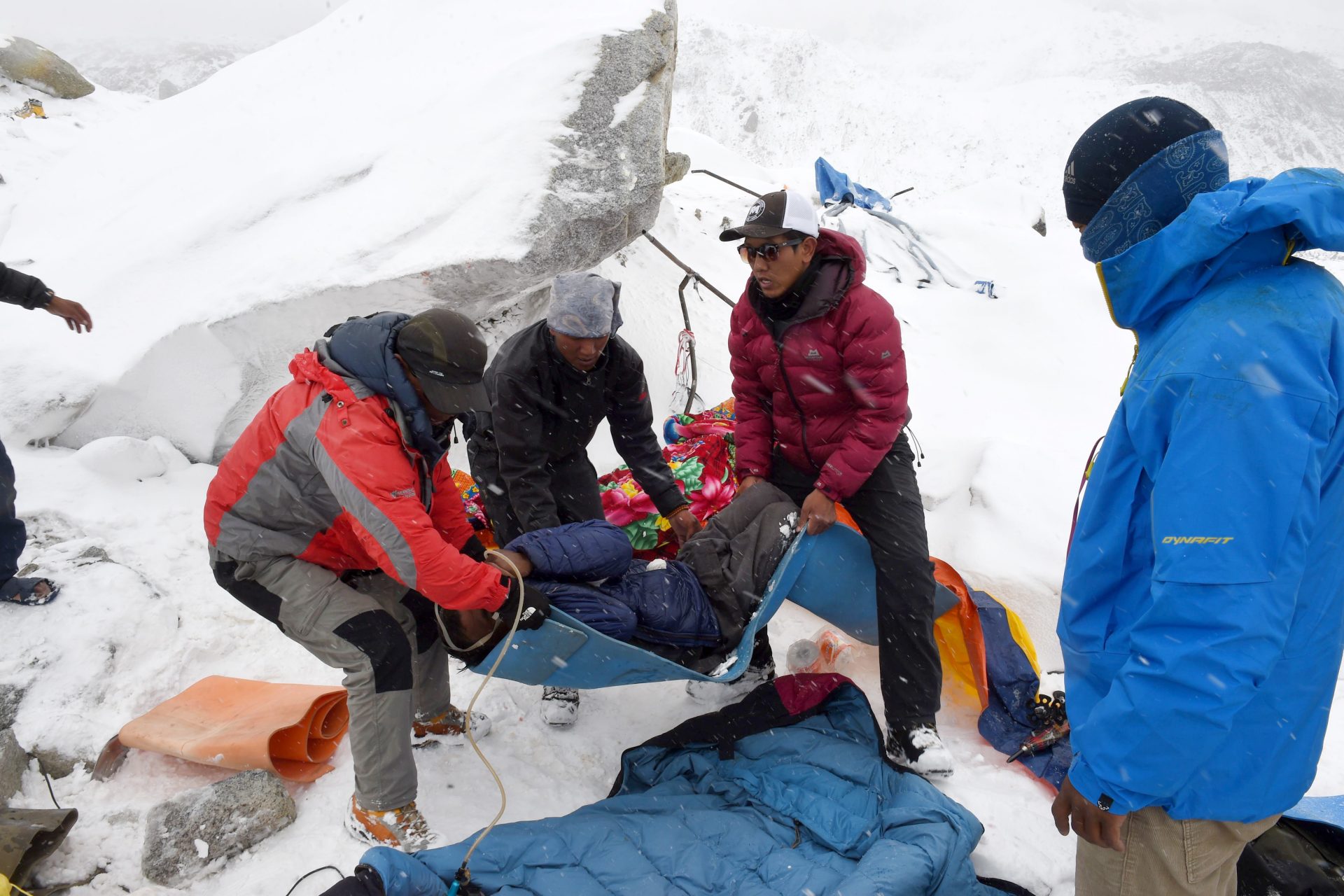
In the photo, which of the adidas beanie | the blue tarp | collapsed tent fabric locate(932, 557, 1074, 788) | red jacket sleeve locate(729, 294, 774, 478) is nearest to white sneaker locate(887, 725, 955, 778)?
collapsed tent fabric locate(932, 557, 1074, 788)

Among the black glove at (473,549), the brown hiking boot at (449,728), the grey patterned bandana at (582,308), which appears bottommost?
the brown hiking boot at (449,728)

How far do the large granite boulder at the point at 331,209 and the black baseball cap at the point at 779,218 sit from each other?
2.14 metres

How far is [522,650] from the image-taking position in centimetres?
235

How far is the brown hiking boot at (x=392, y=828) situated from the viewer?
2.38 m

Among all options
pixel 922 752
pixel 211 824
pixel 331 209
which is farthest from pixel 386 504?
pixel 331 209

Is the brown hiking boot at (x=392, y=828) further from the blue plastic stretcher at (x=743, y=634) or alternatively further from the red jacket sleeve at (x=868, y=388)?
the red jacket sleeve at (x=868, y=388)

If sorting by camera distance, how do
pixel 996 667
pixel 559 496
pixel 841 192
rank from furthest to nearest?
pixel 841 192, pixel 559 496, pixel 996 667

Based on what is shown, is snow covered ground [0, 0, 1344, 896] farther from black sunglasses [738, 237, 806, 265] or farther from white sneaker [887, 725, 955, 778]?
black sunglasses [738, 237, 806, 265]

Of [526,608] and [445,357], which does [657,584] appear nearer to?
[526,608]

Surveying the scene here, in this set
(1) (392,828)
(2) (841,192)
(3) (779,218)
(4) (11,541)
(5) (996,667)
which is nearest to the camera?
(1) (392,828)

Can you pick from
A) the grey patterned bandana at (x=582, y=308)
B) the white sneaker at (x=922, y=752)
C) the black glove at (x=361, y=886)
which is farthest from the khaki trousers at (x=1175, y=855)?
the grey patterned bandana at (x=582, y=308)

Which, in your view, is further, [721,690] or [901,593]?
[721,690]

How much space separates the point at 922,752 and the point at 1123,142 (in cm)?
205

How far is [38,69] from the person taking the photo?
11133 millimetres
